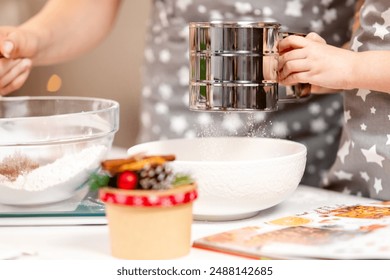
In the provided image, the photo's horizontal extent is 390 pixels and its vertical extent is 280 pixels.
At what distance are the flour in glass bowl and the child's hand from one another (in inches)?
8.0

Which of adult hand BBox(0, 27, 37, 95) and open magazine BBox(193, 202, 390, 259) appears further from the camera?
adult hand BBox(0, 27, 37, 95)

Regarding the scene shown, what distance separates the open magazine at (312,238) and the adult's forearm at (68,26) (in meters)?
0.50

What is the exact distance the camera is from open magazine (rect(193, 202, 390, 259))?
52 cm

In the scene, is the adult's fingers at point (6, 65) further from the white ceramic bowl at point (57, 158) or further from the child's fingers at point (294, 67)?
the child's fingers at point (294, 67)

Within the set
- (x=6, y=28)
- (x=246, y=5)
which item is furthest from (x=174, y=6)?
(x=6, y=28)

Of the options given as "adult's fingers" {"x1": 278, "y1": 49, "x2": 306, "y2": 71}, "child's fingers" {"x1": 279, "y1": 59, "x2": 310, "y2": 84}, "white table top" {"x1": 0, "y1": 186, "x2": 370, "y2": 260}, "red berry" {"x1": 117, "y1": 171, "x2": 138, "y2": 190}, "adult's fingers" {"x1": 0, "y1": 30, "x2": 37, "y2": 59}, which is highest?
"adult's fingers" {"x1": 0, "y1": 30, "x2": 37, "y2": 59}

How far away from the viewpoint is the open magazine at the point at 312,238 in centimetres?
52

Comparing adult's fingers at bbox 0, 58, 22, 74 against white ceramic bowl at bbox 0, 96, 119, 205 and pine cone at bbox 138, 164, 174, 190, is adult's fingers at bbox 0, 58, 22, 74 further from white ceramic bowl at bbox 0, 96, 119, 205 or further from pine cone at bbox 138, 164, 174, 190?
pine cone at bbox 138, 164, 174, 190

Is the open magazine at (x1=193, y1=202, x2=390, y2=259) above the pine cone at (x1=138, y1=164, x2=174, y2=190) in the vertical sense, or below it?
below

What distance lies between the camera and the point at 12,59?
0.86 metres

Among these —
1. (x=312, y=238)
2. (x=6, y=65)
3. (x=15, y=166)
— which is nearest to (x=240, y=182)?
(x=312, y=238)

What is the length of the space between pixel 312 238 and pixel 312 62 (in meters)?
0.20

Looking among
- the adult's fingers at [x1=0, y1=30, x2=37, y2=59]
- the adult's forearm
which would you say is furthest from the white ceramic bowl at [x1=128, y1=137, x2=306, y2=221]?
the adult's forearm

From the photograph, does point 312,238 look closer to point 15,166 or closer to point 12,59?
point 15,166
